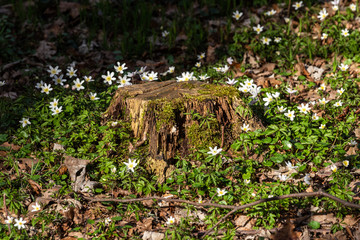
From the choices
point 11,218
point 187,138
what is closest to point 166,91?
point 187,138

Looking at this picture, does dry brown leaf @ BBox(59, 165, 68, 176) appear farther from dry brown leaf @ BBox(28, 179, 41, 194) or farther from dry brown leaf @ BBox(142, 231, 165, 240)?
dry brown leaf @ BBox(142, 231, 165, 240)

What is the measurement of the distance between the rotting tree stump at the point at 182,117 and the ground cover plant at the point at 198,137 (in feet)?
0.16

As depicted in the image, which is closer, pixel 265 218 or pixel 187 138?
pixel 265 218

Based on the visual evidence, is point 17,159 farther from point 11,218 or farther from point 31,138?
point 11,218

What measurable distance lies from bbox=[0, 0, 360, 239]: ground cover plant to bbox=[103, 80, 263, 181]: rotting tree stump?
0.05 metres

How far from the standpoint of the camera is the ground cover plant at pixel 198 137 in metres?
2.82

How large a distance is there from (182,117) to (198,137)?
9.5 inches

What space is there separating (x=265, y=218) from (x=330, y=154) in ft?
3.39

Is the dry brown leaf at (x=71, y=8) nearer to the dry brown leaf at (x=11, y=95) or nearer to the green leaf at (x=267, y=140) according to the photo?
the dry brown leaf at (x=11, y=95)

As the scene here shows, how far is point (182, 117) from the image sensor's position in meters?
3.29

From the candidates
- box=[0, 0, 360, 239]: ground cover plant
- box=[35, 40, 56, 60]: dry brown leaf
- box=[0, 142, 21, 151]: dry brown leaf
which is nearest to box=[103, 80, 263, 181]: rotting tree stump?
box=[0, 0, 360, 239]: ground cover plant

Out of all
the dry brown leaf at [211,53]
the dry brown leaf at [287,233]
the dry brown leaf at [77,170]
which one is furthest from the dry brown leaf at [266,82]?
the dry brown leaf at [77,170]

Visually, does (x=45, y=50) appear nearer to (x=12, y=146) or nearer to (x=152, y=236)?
(x=12, y=146)

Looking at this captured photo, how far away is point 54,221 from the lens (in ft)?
9.51
